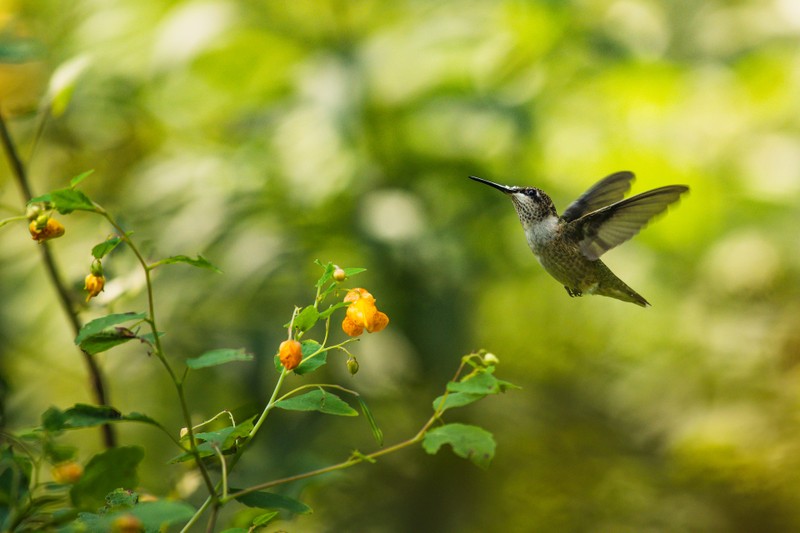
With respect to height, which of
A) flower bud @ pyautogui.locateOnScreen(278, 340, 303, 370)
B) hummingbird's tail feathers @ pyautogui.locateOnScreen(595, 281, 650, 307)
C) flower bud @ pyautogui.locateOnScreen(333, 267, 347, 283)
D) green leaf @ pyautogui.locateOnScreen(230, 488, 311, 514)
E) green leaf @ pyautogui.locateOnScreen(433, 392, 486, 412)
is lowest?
hummingbird's tail feathers @ pyautogui.locateOnScreen(595, 281, 650, 307)

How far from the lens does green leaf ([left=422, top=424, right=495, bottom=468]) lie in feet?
2.14

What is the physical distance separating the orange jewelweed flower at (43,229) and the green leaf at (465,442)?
0.40m

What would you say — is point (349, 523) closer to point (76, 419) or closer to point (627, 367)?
point (627, 367)

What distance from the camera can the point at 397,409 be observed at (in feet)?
8.36

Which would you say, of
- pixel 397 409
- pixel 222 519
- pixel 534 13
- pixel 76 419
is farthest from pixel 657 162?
pixel 76 419

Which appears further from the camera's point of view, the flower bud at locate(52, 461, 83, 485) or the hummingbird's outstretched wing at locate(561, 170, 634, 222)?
the hummingbird's outstretched wing at locate(561, 170, 634, 222)

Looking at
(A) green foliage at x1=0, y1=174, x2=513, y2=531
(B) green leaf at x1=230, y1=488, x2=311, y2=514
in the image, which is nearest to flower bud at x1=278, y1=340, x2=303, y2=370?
(A) green foliage at x1=0, y1=174, x2=513, y2=531

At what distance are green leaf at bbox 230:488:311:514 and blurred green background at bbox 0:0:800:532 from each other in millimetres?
1287

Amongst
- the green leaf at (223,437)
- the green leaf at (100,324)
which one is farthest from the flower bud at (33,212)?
the green leaf at (223,437)

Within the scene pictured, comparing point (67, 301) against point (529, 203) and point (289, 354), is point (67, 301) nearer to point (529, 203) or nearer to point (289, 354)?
point (289, 354)

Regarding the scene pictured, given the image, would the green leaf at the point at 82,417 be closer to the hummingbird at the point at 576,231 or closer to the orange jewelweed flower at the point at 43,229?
the orange jewelweed flower at the point at 43,229

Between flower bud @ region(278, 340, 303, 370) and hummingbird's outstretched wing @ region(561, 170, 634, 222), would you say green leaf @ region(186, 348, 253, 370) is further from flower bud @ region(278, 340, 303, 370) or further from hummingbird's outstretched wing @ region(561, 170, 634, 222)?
hummingbird's outstretched wing @ region(561, 170, 634, 222)

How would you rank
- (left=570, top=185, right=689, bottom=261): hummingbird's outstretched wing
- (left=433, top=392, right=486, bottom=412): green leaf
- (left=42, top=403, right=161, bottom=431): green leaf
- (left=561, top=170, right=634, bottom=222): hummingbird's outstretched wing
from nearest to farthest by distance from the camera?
1. (left=42, top=403, right=161, bottom=431): green leaf
2. (left=433, top=392, right=486, bottom=412): green leaf
3. (left=570, top=185, right=689, bottom=261): hummingbird's outstretched wing
4. (left=561, top=170, right=634, bottom=222): hummingbird's outstretched wing

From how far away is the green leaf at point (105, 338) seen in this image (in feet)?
2.22
